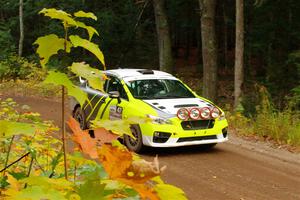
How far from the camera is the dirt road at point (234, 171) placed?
→ 822 centimetres

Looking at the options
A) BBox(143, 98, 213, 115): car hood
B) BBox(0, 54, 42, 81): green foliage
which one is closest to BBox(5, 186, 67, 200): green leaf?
BBox(143, 98, 213, 115): car hood

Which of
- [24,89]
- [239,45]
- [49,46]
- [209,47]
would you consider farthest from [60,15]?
[24,89]

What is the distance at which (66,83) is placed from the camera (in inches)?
57.8

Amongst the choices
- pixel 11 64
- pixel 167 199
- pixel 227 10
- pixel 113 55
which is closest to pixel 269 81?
pixel 113 55

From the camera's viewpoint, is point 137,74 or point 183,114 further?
point 137,74

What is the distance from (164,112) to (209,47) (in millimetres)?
8096

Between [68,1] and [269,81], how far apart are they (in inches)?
474

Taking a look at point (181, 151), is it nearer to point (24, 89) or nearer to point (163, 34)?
point (163, 34)

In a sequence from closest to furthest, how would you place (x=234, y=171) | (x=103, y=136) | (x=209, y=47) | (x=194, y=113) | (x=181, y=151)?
1. (x=103, y=136)
2. (x=234, y=171)
3. (x=194, y=113)
4. (x=181, y=151)
5. (x=209, y=47)

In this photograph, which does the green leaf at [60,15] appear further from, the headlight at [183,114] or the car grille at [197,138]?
the car grille at [197,138]

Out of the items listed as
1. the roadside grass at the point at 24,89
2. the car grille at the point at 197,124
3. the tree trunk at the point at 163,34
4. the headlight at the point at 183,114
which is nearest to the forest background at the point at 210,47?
the tree trunk at the point at 163,34

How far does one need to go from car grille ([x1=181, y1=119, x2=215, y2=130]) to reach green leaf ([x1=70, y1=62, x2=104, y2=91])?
8885mm

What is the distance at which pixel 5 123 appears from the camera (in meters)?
1.41

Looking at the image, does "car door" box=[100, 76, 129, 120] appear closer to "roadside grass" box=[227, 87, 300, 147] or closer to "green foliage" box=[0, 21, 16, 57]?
"roadside grass" box=[227, 87, 300, 147]
